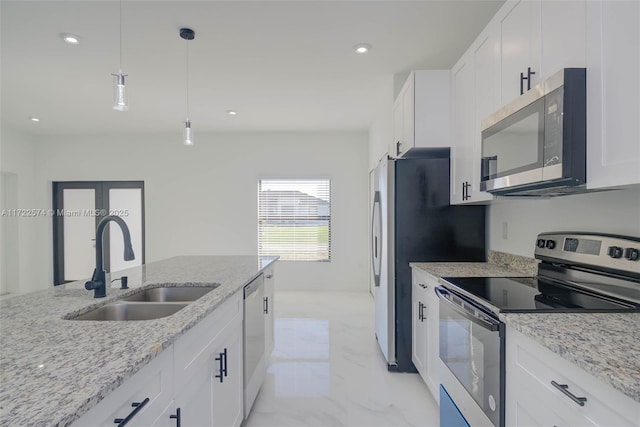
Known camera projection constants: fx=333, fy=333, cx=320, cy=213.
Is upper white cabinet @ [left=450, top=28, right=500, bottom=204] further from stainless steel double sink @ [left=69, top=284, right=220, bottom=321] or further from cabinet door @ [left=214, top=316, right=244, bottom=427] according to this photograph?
stainless steel double sink @ [left=69, top=284, right=220, bottom=321]

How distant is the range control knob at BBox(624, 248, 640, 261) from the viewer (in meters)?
1.36

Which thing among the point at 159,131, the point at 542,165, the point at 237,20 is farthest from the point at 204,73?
the point at 542,165

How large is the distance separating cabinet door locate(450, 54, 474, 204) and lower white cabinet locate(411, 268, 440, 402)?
2.17ft

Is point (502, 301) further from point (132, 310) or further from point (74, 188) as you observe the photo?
point (74, 188)

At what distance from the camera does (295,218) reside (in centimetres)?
584

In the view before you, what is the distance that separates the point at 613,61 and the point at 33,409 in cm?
186

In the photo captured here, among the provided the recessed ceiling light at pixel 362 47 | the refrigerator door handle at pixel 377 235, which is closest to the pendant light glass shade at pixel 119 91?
the recessed ceiling light at pixel 362 47

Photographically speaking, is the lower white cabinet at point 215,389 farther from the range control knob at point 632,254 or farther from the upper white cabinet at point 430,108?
the upper white cabinet at point 430,108

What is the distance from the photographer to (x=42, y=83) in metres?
3.65

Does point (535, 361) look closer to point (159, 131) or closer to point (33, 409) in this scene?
point (33, 409)

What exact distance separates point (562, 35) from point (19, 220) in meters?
7.44

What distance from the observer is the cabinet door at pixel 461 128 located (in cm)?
226

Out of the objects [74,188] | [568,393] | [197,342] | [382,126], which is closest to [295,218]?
[382,126]

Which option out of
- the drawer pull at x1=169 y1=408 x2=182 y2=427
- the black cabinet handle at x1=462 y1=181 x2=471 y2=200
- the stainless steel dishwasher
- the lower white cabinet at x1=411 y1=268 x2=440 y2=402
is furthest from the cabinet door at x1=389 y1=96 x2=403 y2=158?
the drawer pull at x1=169 y1=408 x2=182 y2=427
